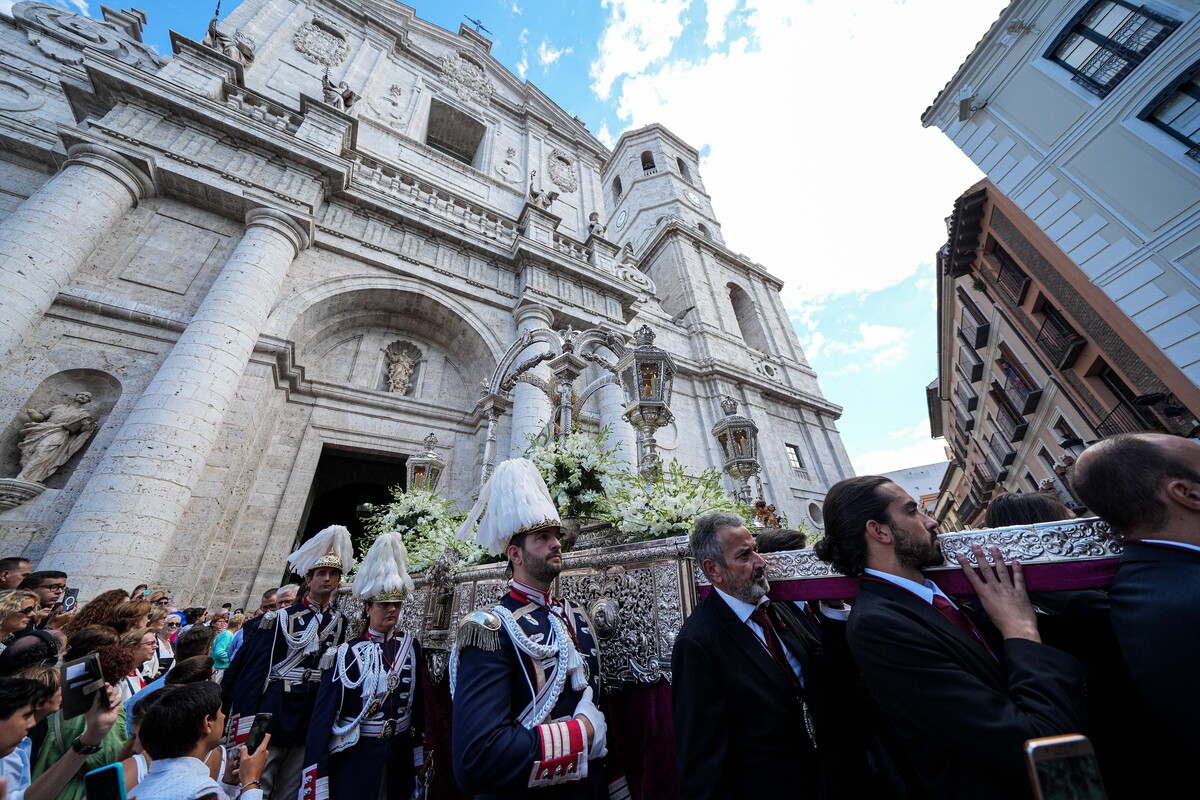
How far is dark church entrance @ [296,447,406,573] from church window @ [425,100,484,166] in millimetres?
12147

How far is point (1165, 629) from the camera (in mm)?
1035

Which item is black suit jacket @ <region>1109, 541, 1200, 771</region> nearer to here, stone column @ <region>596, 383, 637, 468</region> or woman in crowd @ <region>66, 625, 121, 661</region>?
woman in crowd @ <region>66, 625, 121, 661</region>

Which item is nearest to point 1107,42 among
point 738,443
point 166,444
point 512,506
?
point 738,443

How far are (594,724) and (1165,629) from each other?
1.66m

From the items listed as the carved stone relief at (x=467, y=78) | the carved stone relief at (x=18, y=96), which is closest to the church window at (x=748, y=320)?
the carved stone relief at (x=467, y=78)

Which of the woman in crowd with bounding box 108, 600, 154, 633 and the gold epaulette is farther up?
the woman in crowd with bounding box 108, 600, 154, 633

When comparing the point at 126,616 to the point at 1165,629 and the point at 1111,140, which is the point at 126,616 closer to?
the point at 1165,629

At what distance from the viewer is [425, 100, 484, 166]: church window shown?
53.9ft

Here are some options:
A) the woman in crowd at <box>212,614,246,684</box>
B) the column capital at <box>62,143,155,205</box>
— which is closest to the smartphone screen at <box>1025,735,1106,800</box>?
the woman in crowd at <box>212,614,246,684</box>

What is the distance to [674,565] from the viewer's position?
2.22 m

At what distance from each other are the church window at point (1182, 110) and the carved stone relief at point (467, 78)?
19.2 m

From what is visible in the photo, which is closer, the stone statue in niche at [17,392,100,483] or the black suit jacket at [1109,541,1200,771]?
the black suit jacket at [1109,541,1200,771]

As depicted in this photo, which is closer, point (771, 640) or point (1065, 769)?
point (1065, 769)

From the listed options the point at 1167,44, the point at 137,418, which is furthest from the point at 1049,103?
the point at 137,418
